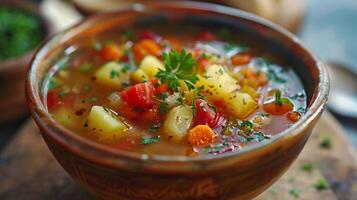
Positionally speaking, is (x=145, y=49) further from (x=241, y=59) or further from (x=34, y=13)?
(x=34, y=13)

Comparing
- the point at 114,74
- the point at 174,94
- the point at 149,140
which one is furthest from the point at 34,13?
the point at 149,140

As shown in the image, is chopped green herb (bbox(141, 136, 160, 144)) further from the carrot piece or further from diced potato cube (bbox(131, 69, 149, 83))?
diced potato cube (bbox(131, 69, 149, 83))

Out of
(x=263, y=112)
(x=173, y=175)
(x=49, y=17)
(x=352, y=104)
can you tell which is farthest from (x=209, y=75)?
(x=49, y=17)

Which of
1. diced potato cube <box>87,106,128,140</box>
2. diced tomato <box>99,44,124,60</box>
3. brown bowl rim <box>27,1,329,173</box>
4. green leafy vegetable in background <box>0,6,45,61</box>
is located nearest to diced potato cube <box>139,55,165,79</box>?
diced tomato <box>99,44,124,60</box>

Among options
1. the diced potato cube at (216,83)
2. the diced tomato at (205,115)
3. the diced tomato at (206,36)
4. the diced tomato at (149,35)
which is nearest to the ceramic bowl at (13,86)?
the diced tomato at (149,35)

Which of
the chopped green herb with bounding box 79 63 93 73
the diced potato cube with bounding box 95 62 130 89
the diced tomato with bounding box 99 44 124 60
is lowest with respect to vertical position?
the chopped green herb with bounding box 79 63 93 73

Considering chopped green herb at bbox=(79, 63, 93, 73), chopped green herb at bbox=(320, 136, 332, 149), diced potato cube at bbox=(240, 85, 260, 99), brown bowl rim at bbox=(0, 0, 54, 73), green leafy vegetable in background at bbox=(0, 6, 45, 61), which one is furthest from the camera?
green leafy vegetable in background at bbox=(0, 6, 45, 61)
